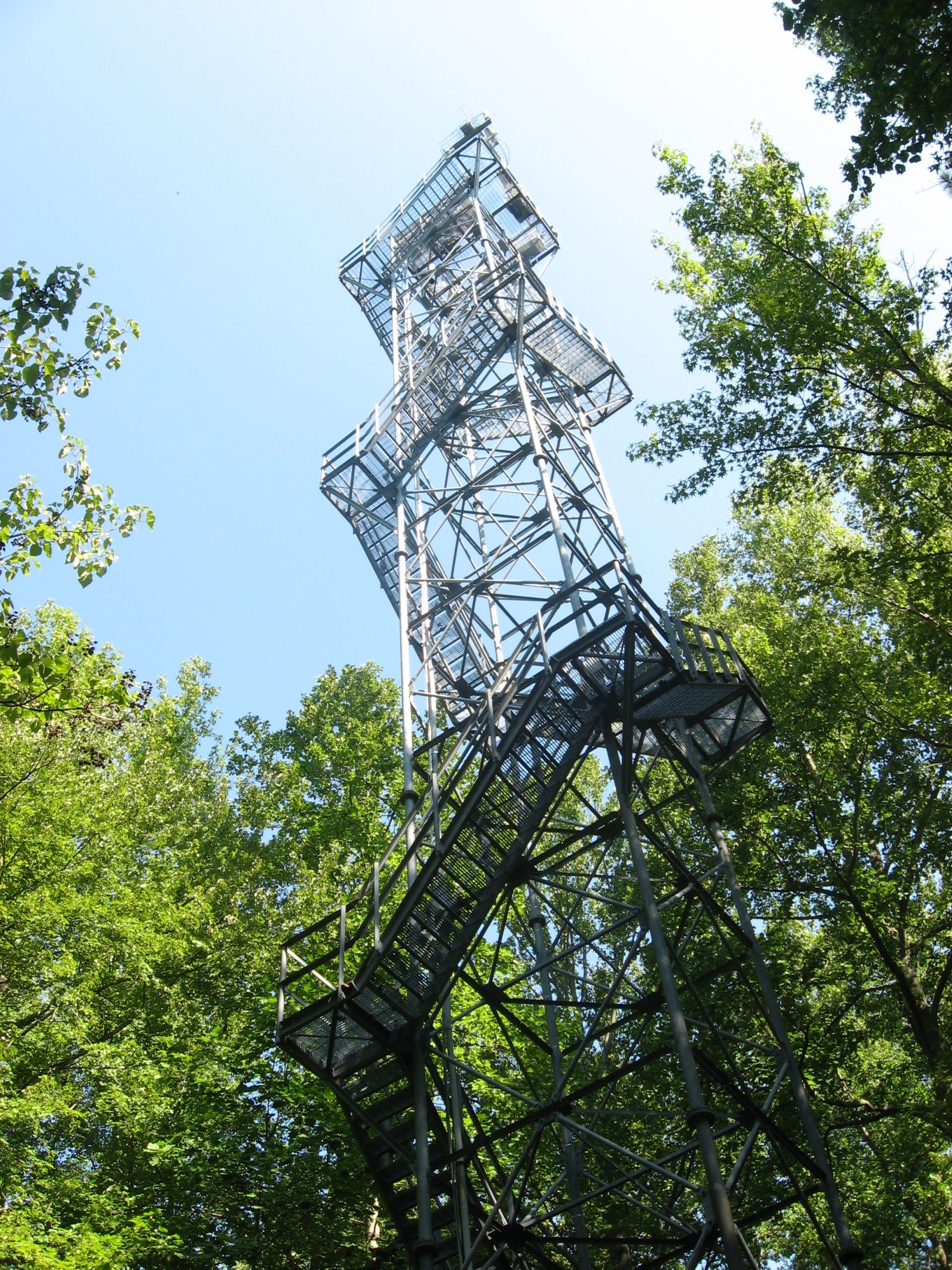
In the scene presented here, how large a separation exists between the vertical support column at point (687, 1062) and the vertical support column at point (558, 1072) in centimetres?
107

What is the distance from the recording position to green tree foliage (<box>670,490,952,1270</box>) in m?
13.3

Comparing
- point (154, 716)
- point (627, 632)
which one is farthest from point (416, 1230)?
point (154, 716)

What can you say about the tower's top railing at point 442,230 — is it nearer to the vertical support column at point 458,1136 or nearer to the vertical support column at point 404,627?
the vertical support column at point 404,627

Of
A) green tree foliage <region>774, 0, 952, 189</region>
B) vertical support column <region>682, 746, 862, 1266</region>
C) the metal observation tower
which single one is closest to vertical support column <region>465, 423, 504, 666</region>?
the metal observation tower

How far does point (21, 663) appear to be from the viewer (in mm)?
7836

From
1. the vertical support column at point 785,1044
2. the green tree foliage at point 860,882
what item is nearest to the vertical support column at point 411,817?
the vertical support column at point 785,1044

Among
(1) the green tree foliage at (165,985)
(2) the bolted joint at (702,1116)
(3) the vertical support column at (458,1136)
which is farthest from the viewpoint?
(1) the green tree foliage at (165,985)

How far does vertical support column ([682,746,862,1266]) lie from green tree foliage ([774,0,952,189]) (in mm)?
5502

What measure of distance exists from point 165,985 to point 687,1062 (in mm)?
11368

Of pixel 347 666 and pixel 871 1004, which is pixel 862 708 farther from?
pixel 347 666

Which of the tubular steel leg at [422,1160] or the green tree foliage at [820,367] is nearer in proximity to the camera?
the tubular steel leg at [422,1160]

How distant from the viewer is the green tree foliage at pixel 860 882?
43.8ft

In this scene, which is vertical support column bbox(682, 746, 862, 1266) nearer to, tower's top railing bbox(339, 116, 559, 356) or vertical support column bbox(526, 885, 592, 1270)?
vertical support column bbox(526, 885, 592, 1270)

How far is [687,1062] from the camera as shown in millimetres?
7285
